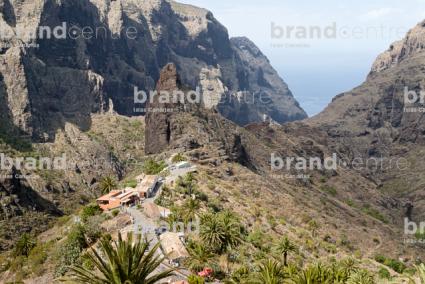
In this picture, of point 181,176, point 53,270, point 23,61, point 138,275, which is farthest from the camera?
point 23,61

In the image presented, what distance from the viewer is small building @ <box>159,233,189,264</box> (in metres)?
31.9

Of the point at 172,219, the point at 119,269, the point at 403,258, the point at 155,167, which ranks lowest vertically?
A: the point at 403,258

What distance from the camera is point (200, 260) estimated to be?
102ft

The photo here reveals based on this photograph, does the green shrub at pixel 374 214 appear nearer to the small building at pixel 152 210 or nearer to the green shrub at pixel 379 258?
the green shrub at pixel 379 258

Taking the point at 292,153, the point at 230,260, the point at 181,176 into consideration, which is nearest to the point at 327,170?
the point at 292,153

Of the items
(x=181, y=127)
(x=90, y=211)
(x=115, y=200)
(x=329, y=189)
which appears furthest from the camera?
(x=329, y=189)

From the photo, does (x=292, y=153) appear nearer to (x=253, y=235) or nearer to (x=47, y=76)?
(x=253, y=235)

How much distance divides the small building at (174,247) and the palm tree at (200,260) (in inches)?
30.5

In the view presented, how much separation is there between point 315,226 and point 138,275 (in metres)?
54.0

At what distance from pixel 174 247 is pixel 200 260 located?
3368 millimetres

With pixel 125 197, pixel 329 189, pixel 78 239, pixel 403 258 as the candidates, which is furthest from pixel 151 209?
pixel 329 189

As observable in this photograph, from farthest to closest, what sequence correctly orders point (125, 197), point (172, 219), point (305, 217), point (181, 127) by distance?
1. point (181, 127)
2. point (305, 217)
3. point (125, 197)
4. point (172, 219)

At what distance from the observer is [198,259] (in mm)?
31141

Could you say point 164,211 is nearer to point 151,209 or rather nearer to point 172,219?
point 151,209
